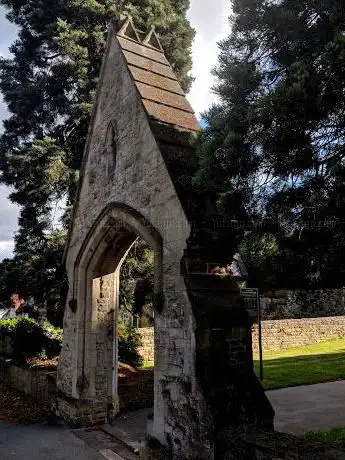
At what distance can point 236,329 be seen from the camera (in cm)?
549

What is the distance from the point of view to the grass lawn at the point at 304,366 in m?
11.3

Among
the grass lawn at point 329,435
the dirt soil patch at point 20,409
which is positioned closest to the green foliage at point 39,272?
the dirt soil patch at point 20,409

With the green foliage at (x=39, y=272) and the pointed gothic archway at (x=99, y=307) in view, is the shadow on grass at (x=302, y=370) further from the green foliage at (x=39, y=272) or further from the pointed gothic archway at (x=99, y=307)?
the green foliage at (x=39, y=272)

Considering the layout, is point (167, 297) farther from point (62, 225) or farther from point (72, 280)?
point (62, 225)

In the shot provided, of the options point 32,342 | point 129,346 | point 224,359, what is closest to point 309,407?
point 224,359

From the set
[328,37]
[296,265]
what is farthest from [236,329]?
[328,37]

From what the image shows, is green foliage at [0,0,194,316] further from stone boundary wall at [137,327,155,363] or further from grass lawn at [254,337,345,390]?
grass lawn at [254,337,345,390]

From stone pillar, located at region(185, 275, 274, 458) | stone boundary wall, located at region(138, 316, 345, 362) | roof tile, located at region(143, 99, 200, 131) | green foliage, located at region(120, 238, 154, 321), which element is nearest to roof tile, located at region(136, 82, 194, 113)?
roof tile, located at region(143, 99, 200, 131)

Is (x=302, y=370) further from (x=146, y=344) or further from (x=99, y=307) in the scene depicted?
(x=99, y=307)

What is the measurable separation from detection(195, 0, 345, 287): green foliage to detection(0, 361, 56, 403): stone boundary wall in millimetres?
7207

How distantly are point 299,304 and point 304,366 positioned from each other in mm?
13155

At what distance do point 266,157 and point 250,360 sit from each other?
2871 millimetres

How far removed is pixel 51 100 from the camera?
580 inches

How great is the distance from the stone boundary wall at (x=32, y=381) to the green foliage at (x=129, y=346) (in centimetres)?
249
